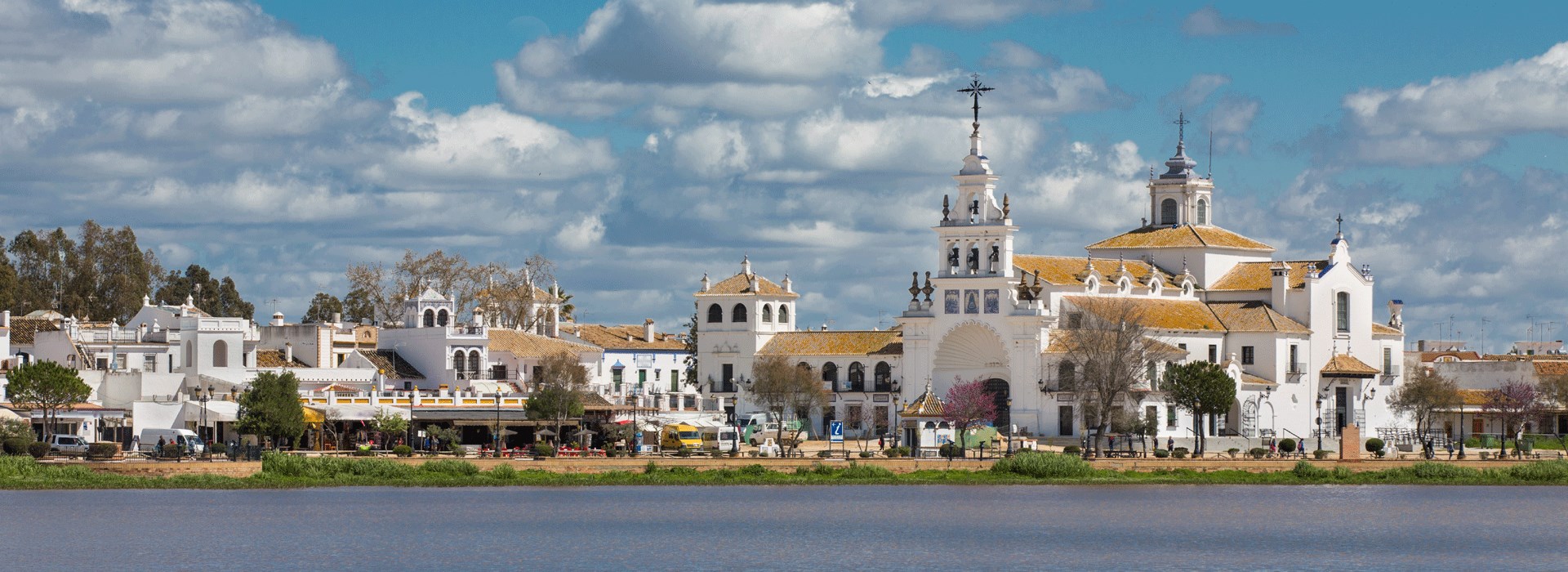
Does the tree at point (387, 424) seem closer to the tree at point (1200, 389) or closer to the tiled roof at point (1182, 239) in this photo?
the tree at point (1200, 389)

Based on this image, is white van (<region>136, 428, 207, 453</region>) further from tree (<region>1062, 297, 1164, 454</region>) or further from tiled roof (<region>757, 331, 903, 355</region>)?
tiled roof (<region>757, 331, 903, 355</region>)

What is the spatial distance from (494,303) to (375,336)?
12.1 metres

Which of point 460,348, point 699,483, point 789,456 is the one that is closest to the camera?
point 699,483

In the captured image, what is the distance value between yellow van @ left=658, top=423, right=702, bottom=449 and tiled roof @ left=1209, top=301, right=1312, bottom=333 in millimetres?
24348

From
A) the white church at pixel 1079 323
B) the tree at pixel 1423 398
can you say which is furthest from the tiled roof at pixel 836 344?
the tree at pixel 1423 398

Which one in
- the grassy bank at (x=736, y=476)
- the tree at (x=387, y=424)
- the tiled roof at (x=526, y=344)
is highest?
the tiled roof at (x=526, y=344)

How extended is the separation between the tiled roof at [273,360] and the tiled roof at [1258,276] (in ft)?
127

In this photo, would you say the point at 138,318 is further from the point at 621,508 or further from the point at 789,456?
the point at 621,508

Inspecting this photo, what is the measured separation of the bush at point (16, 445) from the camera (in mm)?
73438

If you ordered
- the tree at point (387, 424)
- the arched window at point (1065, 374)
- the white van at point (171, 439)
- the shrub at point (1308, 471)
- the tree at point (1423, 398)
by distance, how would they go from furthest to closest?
the tree at point (1423, 398)
the arched window at point (1065, 374)
the tree at point (387, 424)
the shrub at point (1308, 471)
the white van at point (171, 439)

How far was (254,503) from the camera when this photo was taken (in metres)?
65.6

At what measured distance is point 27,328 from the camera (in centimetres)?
9962

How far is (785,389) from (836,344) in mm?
6287

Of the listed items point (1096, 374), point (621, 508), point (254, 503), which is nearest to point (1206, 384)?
point (1096, 374)
